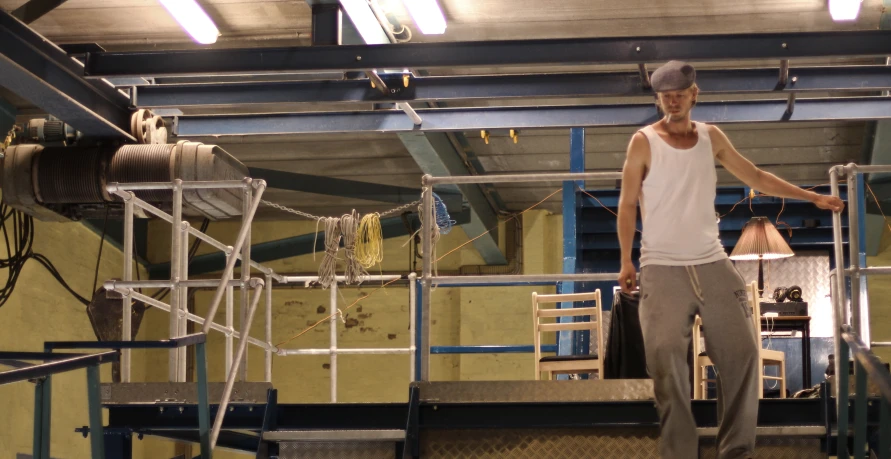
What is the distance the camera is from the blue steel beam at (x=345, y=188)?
12516mm

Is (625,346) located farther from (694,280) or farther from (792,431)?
(694,280)

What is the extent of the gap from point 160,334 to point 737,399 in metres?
12.5

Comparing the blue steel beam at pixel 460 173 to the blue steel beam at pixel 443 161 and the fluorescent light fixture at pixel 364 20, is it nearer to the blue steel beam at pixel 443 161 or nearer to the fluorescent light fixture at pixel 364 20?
the blue steel beam at pixel 443 161

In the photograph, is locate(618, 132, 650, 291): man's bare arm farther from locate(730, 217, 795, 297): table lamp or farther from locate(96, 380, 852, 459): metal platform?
locate(730, 217, 795, 297): table lamp

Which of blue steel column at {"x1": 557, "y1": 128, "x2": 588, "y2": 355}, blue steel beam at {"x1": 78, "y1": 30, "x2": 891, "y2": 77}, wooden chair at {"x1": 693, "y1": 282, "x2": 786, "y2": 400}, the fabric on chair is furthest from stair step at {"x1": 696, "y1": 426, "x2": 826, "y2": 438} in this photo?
blue steel column at {"x1": 557, "y1": 128, "x2": 588, "y2": 355}

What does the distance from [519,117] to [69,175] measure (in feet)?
12.1

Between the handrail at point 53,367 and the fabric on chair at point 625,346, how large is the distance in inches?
126

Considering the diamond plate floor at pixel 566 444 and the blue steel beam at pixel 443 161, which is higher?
the blue steel beam at pixel 443 161

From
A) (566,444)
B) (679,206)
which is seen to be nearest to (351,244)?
(566,444)

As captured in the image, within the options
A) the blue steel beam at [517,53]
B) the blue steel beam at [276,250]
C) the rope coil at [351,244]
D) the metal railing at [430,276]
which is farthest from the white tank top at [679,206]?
the blue steel beam at [276,250]

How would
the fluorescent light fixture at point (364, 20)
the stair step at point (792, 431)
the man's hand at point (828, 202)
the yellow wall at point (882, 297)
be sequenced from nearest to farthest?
1. the man's hand at point (828, 202)
2. the stair step at point (792, 431)
3. the fluorescent light fixture at point (364, 20)
4. the yellow wall at point (882, 297)

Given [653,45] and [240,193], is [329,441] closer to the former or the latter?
[653,45]

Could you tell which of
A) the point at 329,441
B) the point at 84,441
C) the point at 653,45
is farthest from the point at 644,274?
the point at 84,441

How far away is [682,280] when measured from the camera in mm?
4102
